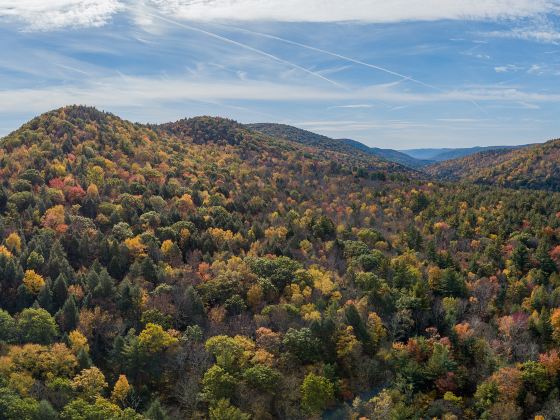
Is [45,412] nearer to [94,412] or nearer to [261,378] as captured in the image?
[94,412]

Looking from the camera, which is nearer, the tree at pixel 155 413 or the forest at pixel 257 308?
the tree at pixel 155 413

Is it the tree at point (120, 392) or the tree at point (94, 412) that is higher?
the tree at point (94, 412)

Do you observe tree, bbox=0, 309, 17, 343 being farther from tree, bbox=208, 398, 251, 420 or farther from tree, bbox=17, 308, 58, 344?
tree, bbox=208, 398, 251, 420

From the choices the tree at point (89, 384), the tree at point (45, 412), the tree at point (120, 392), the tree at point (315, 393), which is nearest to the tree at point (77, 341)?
the tree at point (89, 384)

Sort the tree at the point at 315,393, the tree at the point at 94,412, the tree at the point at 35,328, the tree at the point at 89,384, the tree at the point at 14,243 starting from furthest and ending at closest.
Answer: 1. the tree at the point at 14,243
2. the tree at the point at 35,328
3. the tree at the point at 315,393
4. the tree at the point at 89,384
5. the tree at the point at 94,412

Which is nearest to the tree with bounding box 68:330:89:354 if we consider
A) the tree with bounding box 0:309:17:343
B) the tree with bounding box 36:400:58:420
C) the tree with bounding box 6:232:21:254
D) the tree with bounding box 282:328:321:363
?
the tree with bounding box 0:309:17:343

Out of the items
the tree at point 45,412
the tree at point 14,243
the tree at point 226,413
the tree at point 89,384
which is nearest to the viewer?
the tree at point 45,412

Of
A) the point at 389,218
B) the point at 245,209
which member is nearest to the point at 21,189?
the point at 245,209

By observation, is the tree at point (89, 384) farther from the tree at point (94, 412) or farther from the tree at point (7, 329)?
the tree at point (7, 329)
